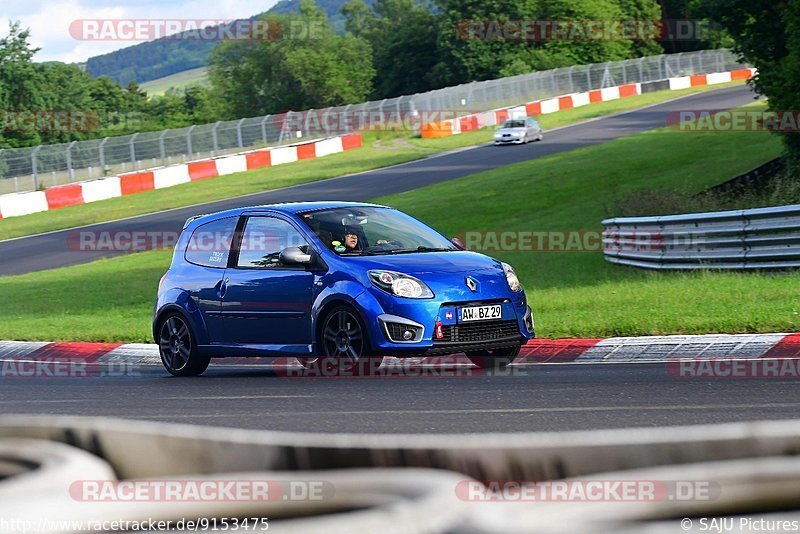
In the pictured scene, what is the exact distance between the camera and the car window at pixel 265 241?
11.7 metres

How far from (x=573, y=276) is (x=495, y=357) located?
27.7 feet

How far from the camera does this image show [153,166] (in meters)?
47.3

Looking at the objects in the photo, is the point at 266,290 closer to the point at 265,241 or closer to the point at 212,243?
the point at 265,241

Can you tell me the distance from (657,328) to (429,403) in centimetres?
413

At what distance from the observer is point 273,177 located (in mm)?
45094

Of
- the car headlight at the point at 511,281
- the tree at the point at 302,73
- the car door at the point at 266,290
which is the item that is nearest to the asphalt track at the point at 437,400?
the car door at the point at 266,290

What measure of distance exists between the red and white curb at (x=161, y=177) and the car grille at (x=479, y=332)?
31.3 metres

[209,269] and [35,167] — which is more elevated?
[35,167]

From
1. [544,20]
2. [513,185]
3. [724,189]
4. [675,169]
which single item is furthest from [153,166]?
[544,20]
